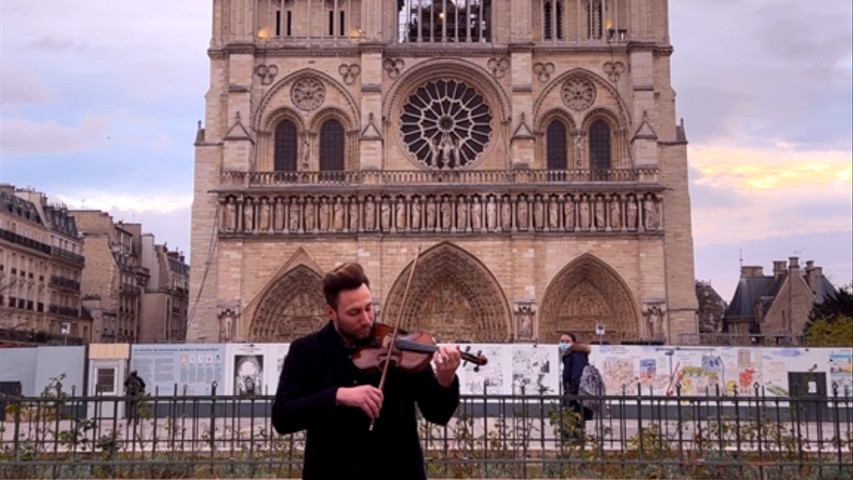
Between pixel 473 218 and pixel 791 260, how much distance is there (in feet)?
61.5

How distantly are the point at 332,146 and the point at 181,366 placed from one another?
1254cm

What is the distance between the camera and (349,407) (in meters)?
3.71

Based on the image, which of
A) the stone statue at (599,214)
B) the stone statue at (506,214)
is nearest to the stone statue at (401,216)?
the stone statue at (506,214)

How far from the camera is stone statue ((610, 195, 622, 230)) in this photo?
1197 inches

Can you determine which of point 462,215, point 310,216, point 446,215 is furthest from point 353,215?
point 462,215

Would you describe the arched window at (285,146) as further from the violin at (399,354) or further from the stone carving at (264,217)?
the violin at (399,354)

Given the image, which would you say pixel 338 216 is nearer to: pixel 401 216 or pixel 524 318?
pixel 401 216

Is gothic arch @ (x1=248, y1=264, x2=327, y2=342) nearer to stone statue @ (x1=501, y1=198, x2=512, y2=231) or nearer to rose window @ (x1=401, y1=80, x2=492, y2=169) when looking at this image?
rose window @ (x1=401, y1=80, x2=492, y2=169)

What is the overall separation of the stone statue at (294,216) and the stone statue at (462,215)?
485cm

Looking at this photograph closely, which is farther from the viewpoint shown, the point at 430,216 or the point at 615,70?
the point at 615,70

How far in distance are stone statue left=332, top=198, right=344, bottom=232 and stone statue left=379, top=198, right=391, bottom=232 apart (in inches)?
47.8

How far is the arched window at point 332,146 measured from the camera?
3222 cm

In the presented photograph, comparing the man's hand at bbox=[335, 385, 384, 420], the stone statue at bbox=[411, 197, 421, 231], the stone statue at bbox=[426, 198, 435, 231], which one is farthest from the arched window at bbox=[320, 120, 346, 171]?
the man's hand at bbox=[335, 385, 384, 420]

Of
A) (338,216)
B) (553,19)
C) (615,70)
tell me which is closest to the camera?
(338,216)
